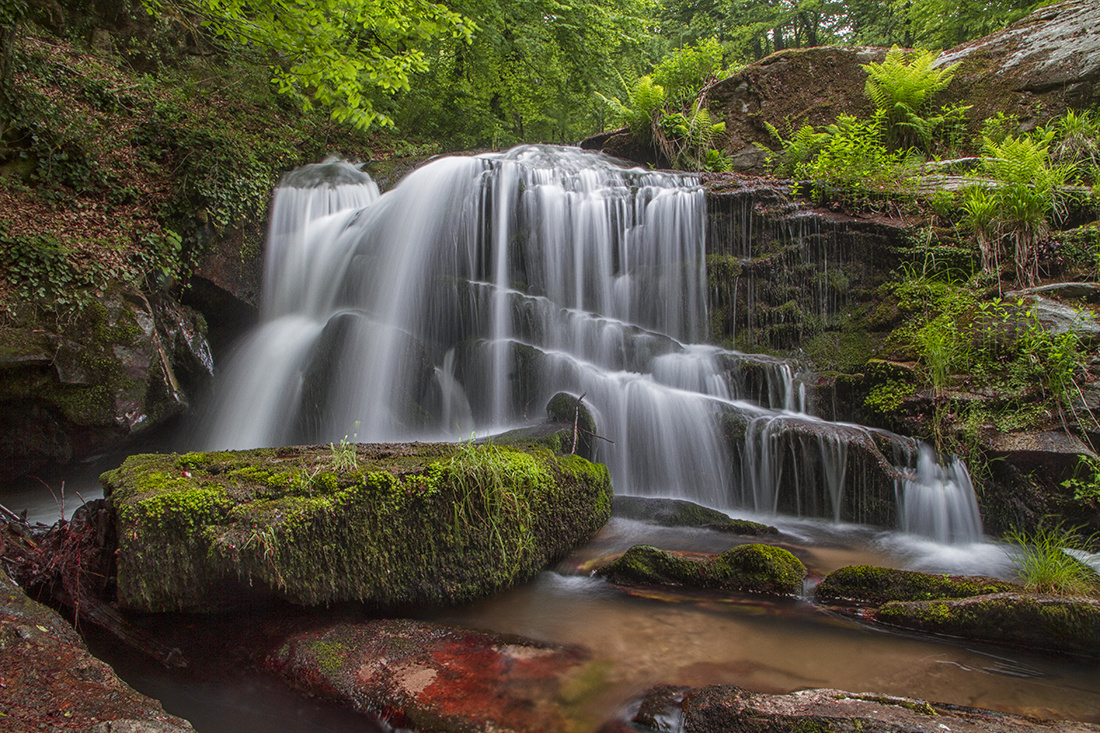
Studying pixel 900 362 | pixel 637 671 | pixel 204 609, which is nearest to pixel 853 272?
pixel 900 362

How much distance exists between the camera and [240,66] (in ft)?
36.3

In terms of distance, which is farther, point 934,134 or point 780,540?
point 934,134

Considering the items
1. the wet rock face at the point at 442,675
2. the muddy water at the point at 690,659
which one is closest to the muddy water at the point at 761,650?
the muddy water at the point at 690,659

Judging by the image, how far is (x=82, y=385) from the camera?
533 centimetres

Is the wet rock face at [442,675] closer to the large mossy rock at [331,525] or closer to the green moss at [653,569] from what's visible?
the large mossy rock at [331,525]

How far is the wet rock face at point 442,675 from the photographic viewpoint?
2.39m

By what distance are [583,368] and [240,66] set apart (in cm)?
1004

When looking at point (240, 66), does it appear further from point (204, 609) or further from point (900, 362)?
point (900, 362)

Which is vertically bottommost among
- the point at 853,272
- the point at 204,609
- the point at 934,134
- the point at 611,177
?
the point at 204,609

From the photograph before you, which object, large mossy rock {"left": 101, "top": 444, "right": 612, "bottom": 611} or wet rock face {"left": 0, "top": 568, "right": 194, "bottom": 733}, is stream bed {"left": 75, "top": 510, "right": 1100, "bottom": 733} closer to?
large mossy rock {"left": 101, "top": 444, "right": 612, "bottom": 611}

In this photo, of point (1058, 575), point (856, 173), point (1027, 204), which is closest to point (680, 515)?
point (1058, 575)

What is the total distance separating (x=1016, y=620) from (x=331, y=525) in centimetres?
376

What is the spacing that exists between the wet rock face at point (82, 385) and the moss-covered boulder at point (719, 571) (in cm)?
508

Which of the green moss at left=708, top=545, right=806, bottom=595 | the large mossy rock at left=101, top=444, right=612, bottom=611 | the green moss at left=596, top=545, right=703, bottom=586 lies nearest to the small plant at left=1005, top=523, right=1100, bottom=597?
the green moss at left=708, top=545, right=806, bottom=595
